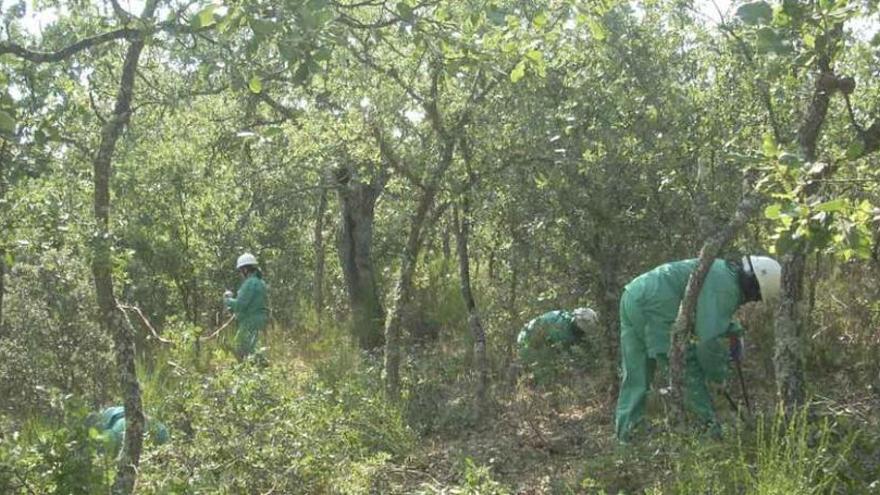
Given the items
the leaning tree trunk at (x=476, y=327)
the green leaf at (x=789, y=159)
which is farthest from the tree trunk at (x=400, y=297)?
the green leaf at (x=789, y=159)

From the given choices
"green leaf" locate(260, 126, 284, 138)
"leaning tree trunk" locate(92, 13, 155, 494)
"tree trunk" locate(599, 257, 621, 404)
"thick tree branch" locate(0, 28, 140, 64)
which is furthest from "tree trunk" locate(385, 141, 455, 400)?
"green leaf" locate(260, 126, 284, 138)

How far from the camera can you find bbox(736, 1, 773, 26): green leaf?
12.3 ft

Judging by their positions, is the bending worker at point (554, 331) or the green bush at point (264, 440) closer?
the green bush at point (264, 440)

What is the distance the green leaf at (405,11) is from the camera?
4316mm

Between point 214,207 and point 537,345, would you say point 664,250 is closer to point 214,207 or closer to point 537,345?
point 537,345

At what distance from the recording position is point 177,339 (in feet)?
19.1

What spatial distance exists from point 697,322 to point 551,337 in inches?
89.0

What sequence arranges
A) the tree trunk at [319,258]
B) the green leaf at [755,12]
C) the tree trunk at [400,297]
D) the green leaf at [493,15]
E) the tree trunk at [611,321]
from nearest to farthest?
the green leaf at [755,12] → the green leaf at [493,15] → the tree trunk at [611,321] → the tree trunk at [400,297] → the tree trunk at [319,258]

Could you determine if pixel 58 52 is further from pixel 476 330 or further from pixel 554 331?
pixel 554 331

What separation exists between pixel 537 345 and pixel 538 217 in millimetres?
1388

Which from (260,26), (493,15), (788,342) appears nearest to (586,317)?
(788,342)

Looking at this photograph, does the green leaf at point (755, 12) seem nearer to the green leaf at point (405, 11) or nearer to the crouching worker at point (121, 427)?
the green leaf at point (405, 11)

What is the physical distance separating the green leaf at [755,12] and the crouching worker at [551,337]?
4.53 meters

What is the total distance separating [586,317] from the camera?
26.6 feet
